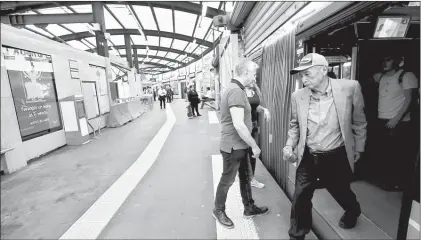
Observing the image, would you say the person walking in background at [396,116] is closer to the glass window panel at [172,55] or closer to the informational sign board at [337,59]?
the informational sign board at [337,59]

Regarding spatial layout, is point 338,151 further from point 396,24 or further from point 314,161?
point 396,24

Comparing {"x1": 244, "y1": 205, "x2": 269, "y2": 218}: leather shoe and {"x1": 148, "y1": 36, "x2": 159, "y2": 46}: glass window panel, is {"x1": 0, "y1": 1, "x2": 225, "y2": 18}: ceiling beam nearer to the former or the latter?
{"x1": 148, "y1": 36, "x2": 159, "y2": 46}: glass window panel

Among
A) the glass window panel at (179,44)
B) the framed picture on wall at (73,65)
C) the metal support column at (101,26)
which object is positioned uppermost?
the glass window panel at (179,44)

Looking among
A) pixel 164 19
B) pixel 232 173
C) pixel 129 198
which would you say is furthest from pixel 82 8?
pixel 232 173

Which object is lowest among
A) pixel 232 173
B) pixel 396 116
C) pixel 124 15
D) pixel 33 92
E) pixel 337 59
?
pixel 232 173

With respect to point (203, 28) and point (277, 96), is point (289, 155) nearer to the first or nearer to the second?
point (277, 96)

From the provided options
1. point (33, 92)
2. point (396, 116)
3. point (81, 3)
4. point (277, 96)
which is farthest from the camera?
point (81, 3)

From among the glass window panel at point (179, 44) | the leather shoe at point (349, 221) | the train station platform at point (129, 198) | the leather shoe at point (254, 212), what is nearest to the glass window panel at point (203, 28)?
the glass window panel at point (179, 44)

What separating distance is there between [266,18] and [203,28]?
10171 mm

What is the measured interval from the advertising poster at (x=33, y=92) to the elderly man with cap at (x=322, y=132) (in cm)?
588

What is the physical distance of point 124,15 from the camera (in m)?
13.4

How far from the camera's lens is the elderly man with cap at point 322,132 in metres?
2.09

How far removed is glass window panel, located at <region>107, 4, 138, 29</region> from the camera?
39.1 feet

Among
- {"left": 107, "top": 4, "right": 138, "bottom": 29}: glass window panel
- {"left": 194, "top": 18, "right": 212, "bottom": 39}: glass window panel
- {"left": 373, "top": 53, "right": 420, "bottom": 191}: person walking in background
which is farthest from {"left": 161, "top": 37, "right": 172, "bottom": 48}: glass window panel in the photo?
{"left": 373, "top": 53, "right": 420, "bottom": 191}: person walking in background
